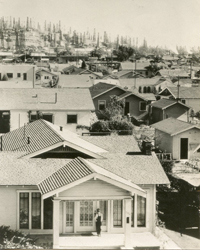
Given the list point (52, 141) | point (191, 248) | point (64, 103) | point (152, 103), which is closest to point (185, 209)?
point (191, 248)

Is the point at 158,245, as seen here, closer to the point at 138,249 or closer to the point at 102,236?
the point at 138,249

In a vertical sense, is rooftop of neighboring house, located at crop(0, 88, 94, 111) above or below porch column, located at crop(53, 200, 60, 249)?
above

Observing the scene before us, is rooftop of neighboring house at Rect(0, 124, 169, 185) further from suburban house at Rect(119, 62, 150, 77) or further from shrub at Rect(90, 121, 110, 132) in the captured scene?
suburban house at Rect(119, 62, 150, 77)

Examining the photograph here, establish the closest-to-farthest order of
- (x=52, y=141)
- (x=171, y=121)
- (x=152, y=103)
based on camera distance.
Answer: (x=52, y=141), (x=171, y=121), (x=152, y=103)

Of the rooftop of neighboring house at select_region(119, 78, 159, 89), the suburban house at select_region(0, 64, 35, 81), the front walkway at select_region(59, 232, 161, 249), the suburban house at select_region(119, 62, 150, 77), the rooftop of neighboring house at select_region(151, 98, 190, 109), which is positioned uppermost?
the suburban house at select_region(119, 62, 150, 77)

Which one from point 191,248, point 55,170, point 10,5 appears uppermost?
point 10,5

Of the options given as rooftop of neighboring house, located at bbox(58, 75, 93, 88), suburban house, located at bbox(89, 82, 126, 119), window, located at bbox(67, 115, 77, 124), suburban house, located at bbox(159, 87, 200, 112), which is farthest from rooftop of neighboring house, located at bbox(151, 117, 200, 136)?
rooftop of neighboring house, located at bbox(58, 75, 93, 88)

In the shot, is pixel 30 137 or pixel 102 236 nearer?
pixel 102 236

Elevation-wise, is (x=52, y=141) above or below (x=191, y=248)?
above

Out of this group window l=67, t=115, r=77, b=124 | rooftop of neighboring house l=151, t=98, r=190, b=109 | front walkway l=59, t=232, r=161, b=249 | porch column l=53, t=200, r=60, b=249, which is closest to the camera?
porch column l=53, t=200, r=60, b=249

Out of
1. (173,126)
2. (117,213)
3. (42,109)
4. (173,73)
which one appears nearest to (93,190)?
(117,213)
